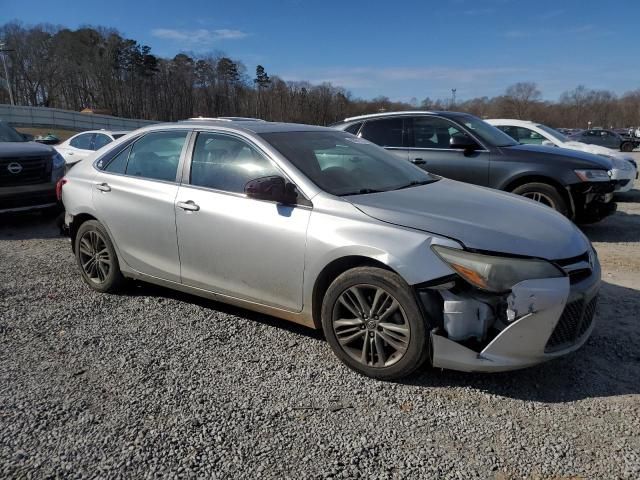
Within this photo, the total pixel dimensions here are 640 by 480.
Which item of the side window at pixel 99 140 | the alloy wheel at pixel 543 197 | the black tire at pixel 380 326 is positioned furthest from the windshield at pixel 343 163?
the side window at pixel 99 140

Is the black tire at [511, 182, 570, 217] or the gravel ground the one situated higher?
the black tire at [511, 182, 570, 217]

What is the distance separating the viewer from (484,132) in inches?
287

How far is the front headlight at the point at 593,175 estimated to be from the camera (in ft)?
21.1

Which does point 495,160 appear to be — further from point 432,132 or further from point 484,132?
point 432,132

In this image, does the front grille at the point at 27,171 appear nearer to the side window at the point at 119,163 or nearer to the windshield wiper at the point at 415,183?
the side window at the point at 119,163

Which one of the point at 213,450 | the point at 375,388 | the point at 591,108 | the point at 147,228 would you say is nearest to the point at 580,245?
the point at 375,388

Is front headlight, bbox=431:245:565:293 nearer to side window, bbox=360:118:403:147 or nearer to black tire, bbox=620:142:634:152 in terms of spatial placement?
side window, bbox=360:118:403:147

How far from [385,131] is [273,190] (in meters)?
4.84

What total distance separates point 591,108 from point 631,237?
108932 mm

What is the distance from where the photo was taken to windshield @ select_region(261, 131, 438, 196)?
11.6ft

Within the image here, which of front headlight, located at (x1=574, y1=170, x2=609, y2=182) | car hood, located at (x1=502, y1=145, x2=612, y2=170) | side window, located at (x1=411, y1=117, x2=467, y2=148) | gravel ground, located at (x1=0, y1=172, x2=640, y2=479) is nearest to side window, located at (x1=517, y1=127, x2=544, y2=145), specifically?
car hood, located at (x1=502, y1=145, x2=612, y2=170)

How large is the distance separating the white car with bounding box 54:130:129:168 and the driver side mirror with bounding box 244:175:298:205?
909cm

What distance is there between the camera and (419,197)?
345cm

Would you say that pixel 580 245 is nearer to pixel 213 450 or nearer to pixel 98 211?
pixel 213 450
